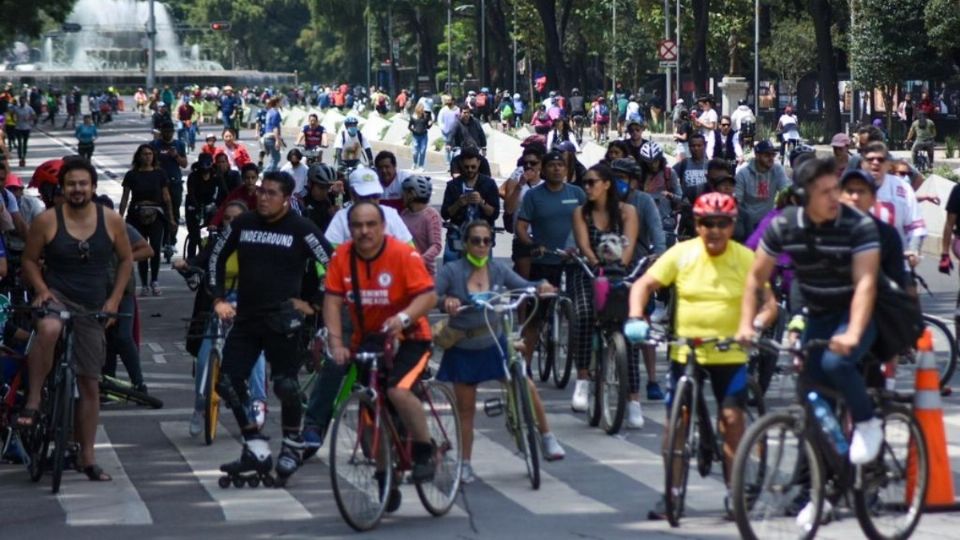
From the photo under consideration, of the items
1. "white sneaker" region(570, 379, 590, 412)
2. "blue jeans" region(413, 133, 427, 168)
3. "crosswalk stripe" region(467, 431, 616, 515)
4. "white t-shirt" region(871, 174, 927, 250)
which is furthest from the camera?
"blue jeans" region(413, 133, 427, 168)

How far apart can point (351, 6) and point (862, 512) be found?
106 meters

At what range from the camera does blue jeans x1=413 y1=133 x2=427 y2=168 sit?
169 ft

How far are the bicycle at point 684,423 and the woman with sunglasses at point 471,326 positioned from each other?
54.6 inches

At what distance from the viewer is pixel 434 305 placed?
35.5ft

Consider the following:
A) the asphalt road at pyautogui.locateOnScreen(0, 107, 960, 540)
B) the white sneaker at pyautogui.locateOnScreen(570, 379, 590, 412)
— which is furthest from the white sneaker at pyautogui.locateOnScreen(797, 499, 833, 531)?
the white sneaker at pyautogui.locateOnScreen(570, 379, 590, 412)

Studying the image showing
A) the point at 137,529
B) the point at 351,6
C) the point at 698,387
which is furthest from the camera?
the point at 351,6

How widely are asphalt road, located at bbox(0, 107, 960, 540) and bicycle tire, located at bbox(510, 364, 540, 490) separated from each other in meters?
0.18

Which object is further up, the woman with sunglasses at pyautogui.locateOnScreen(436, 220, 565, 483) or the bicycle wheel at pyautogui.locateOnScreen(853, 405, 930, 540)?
the woman with sunglasses at pyautogui.locateOnScreen(436, 220, 565, 483)

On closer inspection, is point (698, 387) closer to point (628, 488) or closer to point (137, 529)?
point (628, 488)

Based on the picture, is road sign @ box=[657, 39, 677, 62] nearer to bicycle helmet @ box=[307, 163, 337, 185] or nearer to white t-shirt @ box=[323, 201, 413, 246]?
bicycle helmet @ box=[307, 163, 337, 185]

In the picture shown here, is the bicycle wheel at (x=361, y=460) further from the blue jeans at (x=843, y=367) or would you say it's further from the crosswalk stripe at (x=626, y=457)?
the blue jeans at (x=843, y=367)

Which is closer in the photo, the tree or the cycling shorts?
the cycling shorts

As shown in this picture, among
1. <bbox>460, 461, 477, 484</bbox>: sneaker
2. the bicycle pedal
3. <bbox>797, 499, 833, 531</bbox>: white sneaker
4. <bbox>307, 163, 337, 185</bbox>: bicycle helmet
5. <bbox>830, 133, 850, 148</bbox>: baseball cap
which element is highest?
<bbox>830, 133, 850, 148</bbox>: baseball cap

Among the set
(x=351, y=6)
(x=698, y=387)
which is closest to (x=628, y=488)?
(x=698, y=387)
